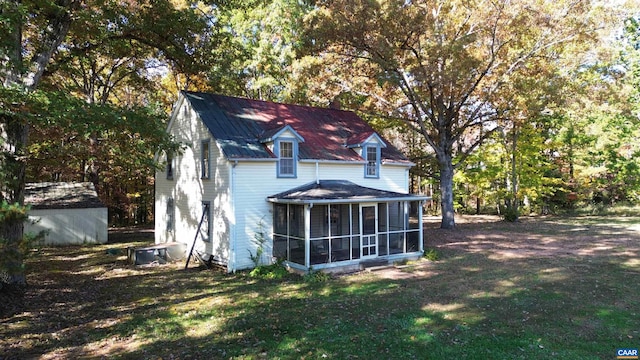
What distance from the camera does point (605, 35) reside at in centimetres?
2178

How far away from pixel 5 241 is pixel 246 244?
8.88 m

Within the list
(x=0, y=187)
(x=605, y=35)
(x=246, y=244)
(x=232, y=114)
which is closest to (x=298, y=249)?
(x=246, y=244)

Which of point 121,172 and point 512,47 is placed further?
point 121,172

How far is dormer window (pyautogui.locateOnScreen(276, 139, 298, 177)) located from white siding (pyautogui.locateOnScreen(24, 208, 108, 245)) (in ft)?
45.5

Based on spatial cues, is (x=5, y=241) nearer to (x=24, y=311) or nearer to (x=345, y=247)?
(x=24, y=311)

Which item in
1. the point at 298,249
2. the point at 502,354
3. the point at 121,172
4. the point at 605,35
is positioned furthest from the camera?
the point at 121,172

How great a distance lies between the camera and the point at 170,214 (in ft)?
61.9

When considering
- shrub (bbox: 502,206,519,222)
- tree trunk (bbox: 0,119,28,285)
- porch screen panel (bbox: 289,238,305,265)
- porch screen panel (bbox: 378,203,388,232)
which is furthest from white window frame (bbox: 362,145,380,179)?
shrub (bbox: 502,206,519,222)

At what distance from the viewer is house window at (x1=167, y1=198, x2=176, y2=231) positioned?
729 inches

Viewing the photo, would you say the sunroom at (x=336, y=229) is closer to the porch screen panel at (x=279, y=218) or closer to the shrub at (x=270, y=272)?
the porch screen panel at (x=279, y=218)

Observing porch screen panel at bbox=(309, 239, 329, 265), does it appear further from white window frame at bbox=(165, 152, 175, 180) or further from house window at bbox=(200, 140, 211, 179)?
white window frame at bbox=(165, 152, 175, 180)

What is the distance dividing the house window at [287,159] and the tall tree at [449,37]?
639 centimetres

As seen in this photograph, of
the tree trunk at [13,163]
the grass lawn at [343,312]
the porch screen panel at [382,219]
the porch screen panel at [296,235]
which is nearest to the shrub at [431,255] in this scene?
the grass lawn at [343,312]

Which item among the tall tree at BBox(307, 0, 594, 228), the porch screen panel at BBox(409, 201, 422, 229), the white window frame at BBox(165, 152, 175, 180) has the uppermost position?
the tall tree at BBox(307, 0, 594, 228)
